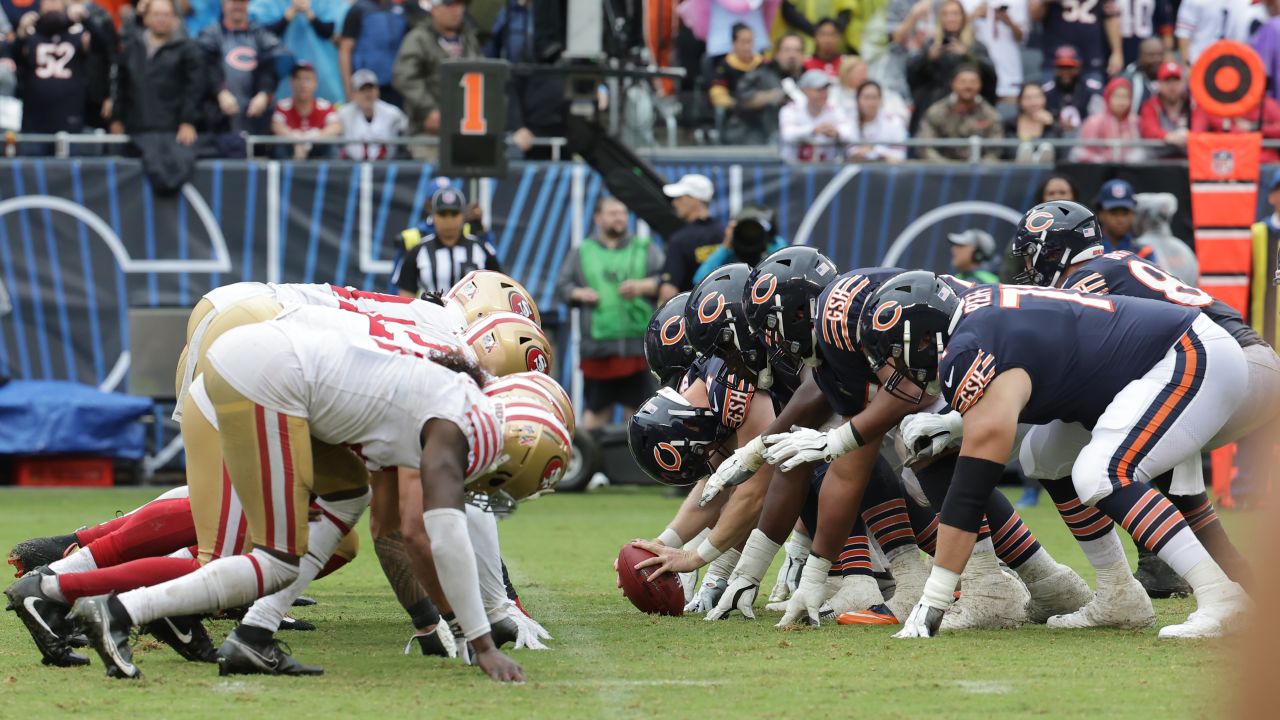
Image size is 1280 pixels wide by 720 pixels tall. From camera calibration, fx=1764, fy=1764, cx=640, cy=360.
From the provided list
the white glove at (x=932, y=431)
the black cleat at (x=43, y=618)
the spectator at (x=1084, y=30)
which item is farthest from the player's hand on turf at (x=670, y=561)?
the spectator at (x=1084, y=30)

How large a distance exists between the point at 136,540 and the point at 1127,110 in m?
9.99

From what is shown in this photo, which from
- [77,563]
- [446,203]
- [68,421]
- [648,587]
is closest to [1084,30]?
[446,203]

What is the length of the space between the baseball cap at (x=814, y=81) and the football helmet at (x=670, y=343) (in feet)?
22.7

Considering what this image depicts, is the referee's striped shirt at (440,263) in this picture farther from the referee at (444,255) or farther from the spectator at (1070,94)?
the spectator at (1070,94)

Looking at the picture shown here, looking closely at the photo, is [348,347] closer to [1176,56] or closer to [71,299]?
[71,299]

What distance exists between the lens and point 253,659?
5254 mm

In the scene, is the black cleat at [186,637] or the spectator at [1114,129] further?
the spectator at [1114,129]

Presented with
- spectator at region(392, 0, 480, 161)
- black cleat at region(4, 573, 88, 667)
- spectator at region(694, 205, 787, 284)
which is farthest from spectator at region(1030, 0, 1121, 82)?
black cleat at region(4, 573, 88, 667)

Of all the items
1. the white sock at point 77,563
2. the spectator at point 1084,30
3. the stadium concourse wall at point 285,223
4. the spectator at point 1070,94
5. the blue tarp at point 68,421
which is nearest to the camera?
the white sock at point 77,563

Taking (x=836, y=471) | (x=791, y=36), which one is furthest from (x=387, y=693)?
(x=791, y=36)

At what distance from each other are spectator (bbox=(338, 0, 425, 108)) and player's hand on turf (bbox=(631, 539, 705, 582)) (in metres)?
8.59

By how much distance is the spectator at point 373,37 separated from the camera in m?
14.8

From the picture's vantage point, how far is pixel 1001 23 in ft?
49.3

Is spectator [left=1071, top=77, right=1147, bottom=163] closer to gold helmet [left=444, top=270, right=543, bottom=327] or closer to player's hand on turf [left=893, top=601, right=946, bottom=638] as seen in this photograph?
gold helmet [left=444, top=270, right=543, bottom=327]
